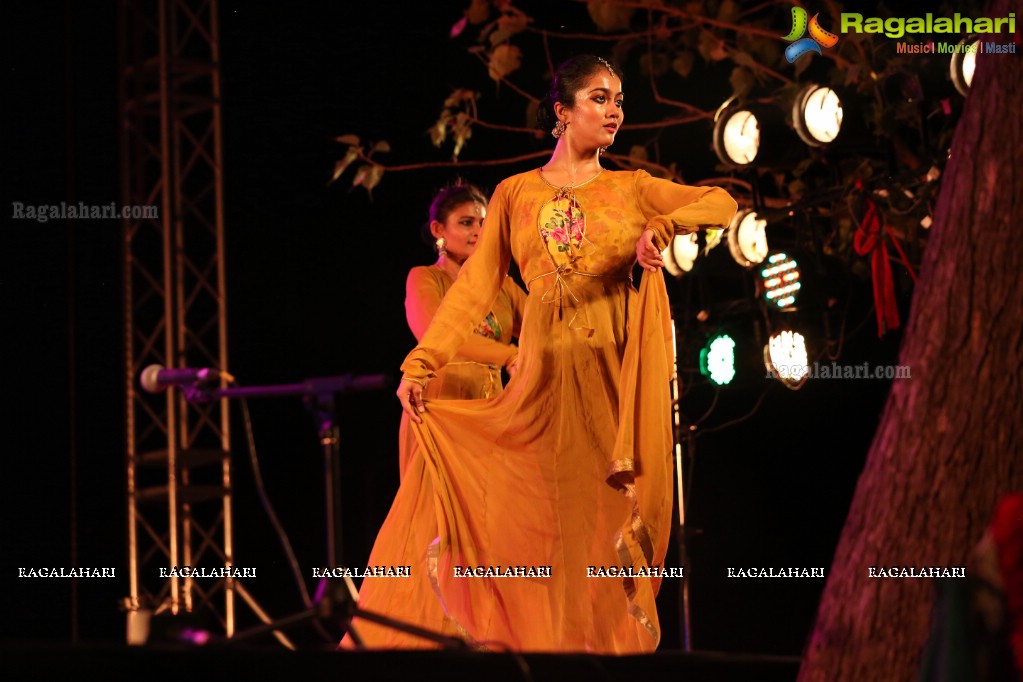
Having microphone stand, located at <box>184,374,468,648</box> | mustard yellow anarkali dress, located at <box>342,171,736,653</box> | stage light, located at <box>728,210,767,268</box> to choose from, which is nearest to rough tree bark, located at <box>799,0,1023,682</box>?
microphone stand, located at <box>184,374,468,648</box>

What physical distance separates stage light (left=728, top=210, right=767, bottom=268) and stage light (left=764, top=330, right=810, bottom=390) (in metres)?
0.39

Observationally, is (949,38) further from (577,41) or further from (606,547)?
(606,547)

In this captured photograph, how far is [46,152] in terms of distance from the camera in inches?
203

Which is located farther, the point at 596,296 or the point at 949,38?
the point at 949,38

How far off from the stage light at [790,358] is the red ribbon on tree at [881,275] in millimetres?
496

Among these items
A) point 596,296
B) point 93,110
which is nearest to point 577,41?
point 93,110

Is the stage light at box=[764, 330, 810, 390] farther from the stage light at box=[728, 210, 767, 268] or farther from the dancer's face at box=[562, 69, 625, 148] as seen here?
the dancer's face at box=[562, 69, 625, 148]

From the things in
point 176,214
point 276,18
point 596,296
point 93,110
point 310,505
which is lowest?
point 310,505

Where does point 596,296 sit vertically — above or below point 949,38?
below

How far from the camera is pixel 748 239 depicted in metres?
5.81

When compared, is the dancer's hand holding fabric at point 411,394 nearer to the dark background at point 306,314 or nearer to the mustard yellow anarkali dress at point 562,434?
the mustard yellow anarkali dress at point 562,434

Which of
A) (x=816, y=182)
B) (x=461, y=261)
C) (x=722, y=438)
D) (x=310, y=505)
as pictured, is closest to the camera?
(x=461, y=261)

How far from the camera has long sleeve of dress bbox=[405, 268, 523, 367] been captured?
14.8 feet

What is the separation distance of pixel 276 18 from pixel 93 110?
3.54 ft
